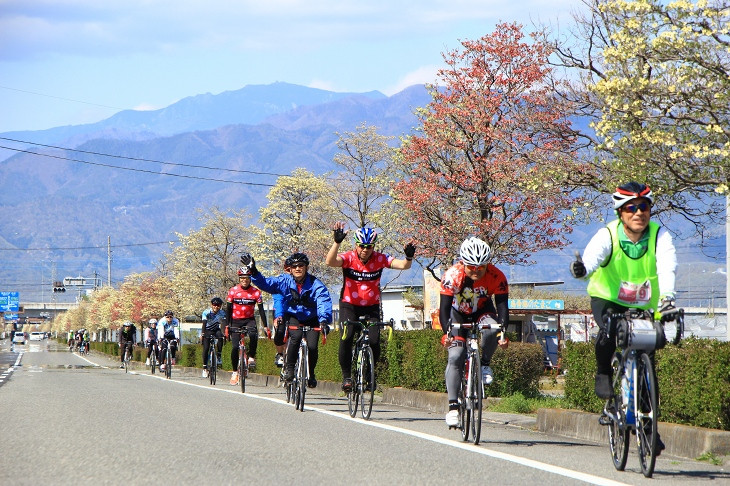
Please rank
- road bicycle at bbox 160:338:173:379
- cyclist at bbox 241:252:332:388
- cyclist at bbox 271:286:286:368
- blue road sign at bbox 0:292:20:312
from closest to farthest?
cyclist at bbox 241:252:332:388
cyclist at bbox 271:286:286:368
road bicycle at bbox 160:338:173:379
blue road sign at bbox 0:292:20:312

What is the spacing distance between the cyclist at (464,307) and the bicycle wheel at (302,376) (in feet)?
13.1

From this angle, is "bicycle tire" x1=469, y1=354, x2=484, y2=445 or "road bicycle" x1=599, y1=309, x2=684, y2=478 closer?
"road bicycle" x1=599, y1=309, x2=684, y2=478

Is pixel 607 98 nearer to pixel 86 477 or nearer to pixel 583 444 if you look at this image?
pixel 583 444

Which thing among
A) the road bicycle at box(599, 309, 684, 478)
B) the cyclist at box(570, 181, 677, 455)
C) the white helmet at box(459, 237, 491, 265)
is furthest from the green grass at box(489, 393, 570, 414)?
the cyclist at box(570, 181, 677, 455)

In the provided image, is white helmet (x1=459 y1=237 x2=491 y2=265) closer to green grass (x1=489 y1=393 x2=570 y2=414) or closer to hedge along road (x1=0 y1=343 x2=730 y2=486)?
hedge along road (x1=0 y1=343 x2=730 y2=486)

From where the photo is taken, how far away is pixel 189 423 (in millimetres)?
11117

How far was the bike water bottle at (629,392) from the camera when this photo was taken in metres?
7.36

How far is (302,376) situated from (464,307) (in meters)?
4.25

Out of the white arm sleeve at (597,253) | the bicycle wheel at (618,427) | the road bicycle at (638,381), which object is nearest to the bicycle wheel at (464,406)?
the bicycle wheel at (618,427)

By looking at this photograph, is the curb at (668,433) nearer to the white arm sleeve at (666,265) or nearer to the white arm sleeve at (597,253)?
the white arm sleeve at (666,265)

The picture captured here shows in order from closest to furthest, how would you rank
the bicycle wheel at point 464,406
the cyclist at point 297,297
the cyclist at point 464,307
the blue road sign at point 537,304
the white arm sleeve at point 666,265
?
the white arm sleeve at point 666,265 → the bicycle wheel at point 464,406 → the cyclist at point 464,307 → the cyclist at point 297,297 → the blue road sign at point 537,304

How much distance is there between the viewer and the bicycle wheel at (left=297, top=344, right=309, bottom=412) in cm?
1324

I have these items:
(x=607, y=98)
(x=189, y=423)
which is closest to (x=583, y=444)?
(x=189, y=423)

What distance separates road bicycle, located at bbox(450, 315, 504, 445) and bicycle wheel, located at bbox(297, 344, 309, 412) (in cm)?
384
